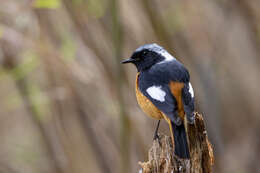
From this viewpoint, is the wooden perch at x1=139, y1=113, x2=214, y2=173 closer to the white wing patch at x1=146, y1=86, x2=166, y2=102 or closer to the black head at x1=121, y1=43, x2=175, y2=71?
the white wing patch at x1=146, y1=86, x2=166, y2=102

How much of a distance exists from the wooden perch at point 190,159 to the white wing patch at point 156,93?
33 centimetres

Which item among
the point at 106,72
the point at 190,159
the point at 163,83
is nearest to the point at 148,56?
the point at 163,83

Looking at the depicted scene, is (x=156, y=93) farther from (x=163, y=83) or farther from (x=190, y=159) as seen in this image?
(x=190, y=159)

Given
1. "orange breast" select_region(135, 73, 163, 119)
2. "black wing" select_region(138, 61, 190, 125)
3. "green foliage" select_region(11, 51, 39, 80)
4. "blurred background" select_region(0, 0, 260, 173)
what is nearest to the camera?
"black wing" select_region(138, 61, 190, 125)

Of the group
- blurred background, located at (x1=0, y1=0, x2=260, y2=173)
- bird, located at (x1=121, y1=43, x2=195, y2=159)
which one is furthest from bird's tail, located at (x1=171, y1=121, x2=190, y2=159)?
blurred background, located at (x1=0, y1=0, x2=260, y2=173)

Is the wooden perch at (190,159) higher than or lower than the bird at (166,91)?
lower

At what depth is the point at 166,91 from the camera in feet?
11.6

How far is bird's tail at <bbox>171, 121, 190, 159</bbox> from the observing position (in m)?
3.08

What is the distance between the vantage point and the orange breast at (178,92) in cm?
336

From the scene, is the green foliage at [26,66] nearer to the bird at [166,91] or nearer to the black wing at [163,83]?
the bird at [166,91]

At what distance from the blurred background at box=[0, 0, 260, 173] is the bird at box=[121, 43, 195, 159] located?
650 mm

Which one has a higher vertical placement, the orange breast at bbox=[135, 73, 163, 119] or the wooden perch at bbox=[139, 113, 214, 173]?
the orange breast at bbox=[135, 73, 163, 119]

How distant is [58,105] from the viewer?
6.05 metres

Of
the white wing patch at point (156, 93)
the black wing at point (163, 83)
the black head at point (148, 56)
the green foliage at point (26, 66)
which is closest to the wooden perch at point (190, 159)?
the black wing at point (163, 83)
